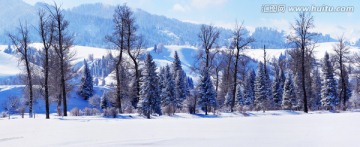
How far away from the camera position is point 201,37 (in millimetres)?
34188

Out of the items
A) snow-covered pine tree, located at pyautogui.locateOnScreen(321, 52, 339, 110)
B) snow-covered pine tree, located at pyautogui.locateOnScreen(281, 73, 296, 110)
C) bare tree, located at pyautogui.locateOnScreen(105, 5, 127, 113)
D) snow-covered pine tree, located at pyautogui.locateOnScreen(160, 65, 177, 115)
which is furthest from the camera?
snow-covered pine tree, located at pyautogui.locateOnScreen(281, 73, 296, 110)

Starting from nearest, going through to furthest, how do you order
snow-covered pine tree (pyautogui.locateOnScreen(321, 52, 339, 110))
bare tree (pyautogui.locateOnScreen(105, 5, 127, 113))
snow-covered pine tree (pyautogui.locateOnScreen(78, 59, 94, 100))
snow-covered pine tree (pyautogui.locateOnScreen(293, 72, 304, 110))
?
bare tree (pyautogui.locateOnScreen(105, 5, 127, 113)) < snow-covered pine tree (pyautogui.locateOnScreen(321, 52, 339, 110)) < snow-covered pine tree (pyautogui.locateOnScreen(293, 72, 304, 110)) < snow-covered pine tree (pyautogui.locateOnScreen(78, 59, 94, 100))

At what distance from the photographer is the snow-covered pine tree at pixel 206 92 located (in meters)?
28.4

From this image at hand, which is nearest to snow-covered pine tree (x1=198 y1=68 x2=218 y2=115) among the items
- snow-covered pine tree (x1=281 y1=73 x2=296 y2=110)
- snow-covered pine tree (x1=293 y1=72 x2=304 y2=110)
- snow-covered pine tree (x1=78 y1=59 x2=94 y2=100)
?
snow-covered pine tree (x1=281 y1=73 x2=296 y2=110)

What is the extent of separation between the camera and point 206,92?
28.7m

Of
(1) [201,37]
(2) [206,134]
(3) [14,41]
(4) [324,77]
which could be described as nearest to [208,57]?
(1) [201,37]

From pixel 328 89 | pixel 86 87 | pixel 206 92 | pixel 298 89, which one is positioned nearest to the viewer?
pixel 206 92

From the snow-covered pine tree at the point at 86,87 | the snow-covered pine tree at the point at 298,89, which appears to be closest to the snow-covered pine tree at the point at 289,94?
the snow-covered pine tree at the point at 298,89

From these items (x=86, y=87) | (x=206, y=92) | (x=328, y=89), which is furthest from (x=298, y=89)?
(x=86, y=87)

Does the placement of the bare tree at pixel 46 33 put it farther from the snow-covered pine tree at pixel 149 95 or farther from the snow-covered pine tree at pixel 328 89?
the snow-covered pine tree at pixel 328 89

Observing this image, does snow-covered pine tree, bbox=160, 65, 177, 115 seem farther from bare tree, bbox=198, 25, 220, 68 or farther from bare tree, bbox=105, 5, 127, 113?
bare tree, bbox=105, 5, 127, 113

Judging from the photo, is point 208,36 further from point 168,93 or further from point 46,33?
point 46,33

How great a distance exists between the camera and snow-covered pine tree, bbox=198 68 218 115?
28.4 metres

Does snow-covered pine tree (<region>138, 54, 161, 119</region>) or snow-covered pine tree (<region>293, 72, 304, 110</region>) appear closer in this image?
snow-covered pine tree (<region>138, 54, 161, 119</region>)
